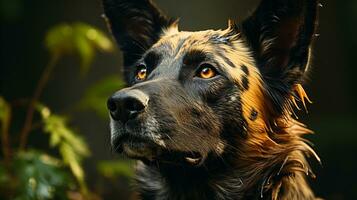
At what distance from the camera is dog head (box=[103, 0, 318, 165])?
4.59 meters

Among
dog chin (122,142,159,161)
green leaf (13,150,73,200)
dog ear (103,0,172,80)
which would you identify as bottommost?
green leaf (13,150,73,200)

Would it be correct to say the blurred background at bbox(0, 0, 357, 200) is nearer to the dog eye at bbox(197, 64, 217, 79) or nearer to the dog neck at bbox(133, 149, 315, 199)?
the dog neck at bbox(133, 149, 315, 199)

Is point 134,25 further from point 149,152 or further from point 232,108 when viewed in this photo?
point 149,152

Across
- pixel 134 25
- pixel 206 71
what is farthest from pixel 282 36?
pixel 134 25

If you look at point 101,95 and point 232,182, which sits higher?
point 232,182

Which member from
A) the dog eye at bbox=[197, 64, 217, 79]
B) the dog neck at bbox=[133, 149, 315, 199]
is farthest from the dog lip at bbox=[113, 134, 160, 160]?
the dog eye at bbox=[197, 64, 217, 79]

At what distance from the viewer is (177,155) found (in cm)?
475

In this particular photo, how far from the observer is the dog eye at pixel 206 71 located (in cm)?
500

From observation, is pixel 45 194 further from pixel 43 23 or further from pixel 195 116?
pixel 43 23

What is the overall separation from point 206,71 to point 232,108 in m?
0.32

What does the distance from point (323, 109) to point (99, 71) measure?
3.52m

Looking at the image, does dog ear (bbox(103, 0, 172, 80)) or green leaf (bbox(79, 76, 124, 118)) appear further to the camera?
green leaf (bbox(79, 76, 124, 118))

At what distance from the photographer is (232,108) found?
4977 mm

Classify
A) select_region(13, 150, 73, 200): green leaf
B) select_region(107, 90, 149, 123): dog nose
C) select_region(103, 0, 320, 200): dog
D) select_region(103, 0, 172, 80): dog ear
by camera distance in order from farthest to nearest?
select_region(13, 150, 73, 200): green leaf
select_region(103, 0, 172, 80): dog ear
select_region(103, 0, 320, 200): dog
select_region(107, 90, 149, 123): dog nose
